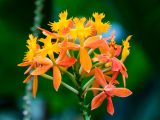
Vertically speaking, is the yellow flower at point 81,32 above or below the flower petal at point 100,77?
above

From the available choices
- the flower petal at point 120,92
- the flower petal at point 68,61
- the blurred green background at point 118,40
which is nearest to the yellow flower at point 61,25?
the flower petal at point 68,61

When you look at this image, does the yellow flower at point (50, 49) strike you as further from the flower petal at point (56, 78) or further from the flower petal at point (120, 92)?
the flower petal at point (120, 92)

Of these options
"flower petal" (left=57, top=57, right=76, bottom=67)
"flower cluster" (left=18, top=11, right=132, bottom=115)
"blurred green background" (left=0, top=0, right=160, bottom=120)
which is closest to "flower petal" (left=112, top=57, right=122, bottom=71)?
"flower cluster" (left=18, top=11, right=132, bottom=115)

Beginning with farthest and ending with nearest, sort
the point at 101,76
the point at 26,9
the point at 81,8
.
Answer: the point at 26,9, the point at 81,8, the point at 101,76

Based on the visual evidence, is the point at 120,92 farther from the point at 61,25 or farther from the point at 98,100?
the point at 61,25

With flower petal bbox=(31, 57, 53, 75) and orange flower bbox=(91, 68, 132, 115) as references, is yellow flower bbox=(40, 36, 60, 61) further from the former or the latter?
orange flower bbox=(91, 68, 132, 115)

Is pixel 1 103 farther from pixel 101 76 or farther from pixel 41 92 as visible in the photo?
pixel 101 76

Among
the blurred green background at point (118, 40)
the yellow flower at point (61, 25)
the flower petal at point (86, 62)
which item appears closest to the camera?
the flower petal at point (86, 62)

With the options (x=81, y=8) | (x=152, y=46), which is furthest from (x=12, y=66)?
(x=152, y=46)

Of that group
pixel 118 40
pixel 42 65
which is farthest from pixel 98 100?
pixel 118 40
